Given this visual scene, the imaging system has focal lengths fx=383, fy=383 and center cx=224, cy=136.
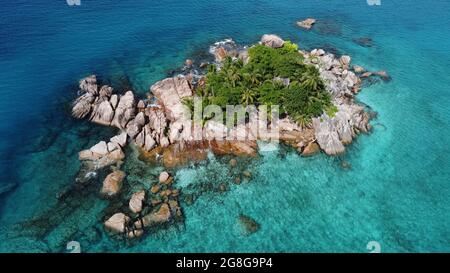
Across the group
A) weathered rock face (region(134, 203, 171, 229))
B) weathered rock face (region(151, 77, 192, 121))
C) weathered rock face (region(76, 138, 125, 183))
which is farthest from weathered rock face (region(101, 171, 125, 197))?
weathered rock face (region(151, 77, 192, 121))

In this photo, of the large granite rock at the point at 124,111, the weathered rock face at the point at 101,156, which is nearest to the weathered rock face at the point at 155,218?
the weathered rock face at the point at 101,156

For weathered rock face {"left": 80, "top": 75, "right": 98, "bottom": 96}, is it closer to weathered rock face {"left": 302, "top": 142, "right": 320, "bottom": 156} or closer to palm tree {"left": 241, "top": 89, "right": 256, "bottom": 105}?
palm tree {"left": 241, "top": 89, "right": 256, "bottom": 105}

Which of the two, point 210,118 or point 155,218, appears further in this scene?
point 210,118

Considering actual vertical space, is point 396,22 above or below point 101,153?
above

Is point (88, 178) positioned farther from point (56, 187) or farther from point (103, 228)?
point (103, 228)

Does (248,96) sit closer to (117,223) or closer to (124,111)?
(124,111)

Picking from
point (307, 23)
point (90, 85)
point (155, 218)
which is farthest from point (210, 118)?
point (307, 23)

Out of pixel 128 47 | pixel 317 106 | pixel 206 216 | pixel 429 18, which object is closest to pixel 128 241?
pixel 206 216
